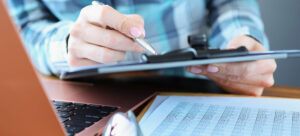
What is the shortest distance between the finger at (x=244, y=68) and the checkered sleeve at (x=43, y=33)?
0.21 meters

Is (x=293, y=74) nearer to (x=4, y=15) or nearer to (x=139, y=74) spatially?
(x=139, y=74)

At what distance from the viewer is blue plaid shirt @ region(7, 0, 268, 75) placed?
0.48 m

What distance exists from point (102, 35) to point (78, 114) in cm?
10

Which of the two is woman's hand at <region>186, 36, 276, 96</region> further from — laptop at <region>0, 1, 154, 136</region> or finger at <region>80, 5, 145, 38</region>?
laptop at <region>0, 1, 154, 136</region>

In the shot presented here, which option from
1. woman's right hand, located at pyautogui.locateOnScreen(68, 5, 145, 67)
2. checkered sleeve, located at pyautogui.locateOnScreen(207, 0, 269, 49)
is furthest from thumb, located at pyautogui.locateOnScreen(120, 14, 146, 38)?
checkered sleeve, located at pyautogui.locateOnScreen(207, 0, 269, 49)

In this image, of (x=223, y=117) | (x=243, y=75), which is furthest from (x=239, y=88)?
(x=223, y=117)

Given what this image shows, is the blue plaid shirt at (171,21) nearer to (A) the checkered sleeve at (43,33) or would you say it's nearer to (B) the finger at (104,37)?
(A) the checkered sleeve at (43,33)

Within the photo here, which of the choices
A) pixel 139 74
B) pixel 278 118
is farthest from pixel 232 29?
pixel 278 118

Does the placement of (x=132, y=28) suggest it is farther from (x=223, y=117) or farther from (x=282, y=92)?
(x=282, y=92)

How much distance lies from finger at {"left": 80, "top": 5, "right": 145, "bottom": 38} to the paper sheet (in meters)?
0.10

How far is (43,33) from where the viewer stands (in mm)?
474

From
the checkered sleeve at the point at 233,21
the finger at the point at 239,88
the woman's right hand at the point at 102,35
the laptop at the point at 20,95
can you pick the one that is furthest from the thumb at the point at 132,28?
the checkered sleeve at the point at 233,21

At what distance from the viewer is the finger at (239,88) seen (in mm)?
443

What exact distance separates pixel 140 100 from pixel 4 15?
28cm
